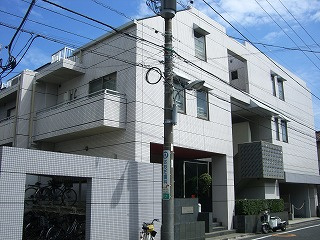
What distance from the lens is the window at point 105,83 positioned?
15786mm

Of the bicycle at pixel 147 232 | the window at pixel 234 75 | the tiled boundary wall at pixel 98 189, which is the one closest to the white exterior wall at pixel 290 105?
the window at pixel 234 75

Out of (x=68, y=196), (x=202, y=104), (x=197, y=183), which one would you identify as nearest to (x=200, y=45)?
(x=202, y=104)

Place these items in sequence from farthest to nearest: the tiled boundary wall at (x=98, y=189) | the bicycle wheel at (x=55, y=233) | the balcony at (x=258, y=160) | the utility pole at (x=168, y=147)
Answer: the balcony at (x=258, y=160) → the bicycle wheel at (x=55, y=233) → the utility pole at (x=168, y=147) → the tiled boundary wall at (x=98, y=189)

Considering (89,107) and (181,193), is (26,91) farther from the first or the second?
(181,193)

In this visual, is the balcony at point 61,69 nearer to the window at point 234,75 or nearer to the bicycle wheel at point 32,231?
the bicycle wheel at point 32,231

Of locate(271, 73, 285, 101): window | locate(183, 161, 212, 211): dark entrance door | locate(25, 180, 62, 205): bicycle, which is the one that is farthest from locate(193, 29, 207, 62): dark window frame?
locate(25, 180, 62, 205): bicycle

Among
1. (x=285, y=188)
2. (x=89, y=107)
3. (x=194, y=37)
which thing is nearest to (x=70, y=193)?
(x=89, y=107)

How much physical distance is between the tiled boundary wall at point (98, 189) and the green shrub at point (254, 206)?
23.6ft

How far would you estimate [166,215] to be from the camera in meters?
10.5

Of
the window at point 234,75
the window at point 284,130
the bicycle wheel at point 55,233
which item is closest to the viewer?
the bicycle wheel at point 55,233

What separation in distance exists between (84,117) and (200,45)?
7570mm

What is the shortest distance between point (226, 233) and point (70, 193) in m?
7.56

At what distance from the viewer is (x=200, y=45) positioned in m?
18.7

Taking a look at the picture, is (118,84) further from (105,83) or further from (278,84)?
(278,84)
